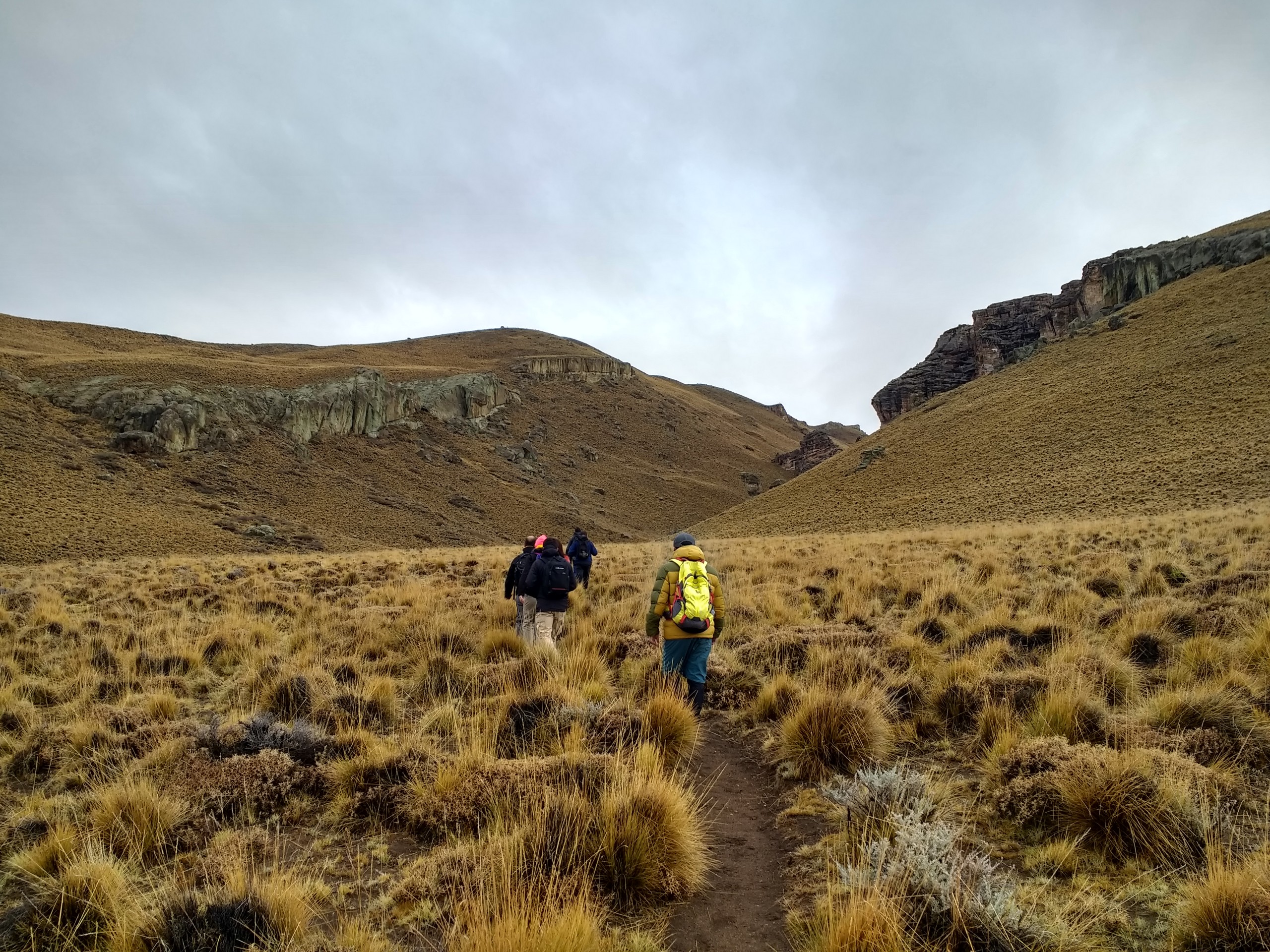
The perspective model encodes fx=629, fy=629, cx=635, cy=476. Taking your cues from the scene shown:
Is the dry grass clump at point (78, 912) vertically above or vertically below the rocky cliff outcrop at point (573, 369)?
below

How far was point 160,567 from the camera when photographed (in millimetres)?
19578

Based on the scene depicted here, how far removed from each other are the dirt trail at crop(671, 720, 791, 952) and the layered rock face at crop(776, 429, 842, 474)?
10126 cm

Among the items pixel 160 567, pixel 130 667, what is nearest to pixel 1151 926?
pixel 130 667

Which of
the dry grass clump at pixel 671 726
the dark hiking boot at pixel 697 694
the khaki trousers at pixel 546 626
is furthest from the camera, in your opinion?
the khaki trousers at pixel 546 626

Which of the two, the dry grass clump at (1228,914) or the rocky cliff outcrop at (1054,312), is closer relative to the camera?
the dry grass clump at (1228,914)

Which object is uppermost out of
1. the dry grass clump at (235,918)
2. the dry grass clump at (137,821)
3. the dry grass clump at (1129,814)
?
the dry grass clump at (1129,814)

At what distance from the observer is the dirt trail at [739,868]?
Answer: 303 centimetres

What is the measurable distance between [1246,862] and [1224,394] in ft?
166

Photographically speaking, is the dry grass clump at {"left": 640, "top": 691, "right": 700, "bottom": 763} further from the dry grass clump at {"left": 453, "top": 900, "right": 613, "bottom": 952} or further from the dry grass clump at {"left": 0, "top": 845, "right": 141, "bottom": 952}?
the dry grass clump at {"left": 0, "top": 845, "right": 141, "bottom": 952}

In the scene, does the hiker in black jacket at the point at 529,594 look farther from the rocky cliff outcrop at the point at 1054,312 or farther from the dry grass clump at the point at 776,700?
the rocky cliff outcrop at the point at 1054,312

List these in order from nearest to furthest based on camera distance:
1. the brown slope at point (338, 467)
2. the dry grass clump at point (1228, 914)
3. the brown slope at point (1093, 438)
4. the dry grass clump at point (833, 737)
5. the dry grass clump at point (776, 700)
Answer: the dry grass clump at point (1228, 914), the dry grass clump at point (833, 737), the dry grass clump at point (776, 700), the brown slope at point (338, 467), the brown slope at point (1093, 438)

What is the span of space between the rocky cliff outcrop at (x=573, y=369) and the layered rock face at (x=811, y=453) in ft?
104

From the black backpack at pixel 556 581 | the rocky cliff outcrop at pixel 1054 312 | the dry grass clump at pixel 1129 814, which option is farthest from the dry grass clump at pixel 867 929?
the rocky cliff outcrop at pixel 1054 312

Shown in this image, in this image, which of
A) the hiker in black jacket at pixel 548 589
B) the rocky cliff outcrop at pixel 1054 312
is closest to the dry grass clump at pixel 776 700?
the hiker in black jacket at pixel 548 589
